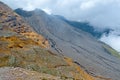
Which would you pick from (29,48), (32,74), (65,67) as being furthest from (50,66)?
(32,74)

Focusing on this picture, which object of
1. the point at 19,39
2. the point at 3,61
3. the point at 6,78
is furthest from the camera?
the point at 19,39

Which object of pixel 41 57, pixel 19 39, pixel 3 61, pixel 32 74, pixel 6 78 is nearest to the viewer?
pixel 6 78

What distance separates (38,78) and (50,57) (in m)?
15.4

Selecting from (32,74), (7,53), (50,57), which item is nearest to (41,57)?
(50,57)

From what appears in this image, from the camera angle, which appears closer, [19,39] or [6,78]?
[6,78]

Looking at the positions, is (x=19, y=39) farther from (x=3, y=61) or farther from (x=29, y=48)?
(x=3, y=61)

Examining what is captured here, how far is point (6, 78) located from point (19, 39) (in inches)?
1113

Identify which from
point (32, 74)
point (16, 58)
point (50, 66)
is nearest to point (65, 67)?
point (50, 66)

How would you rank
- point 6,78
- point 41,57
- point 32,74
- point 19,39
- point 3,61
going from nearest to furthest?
point 6,78 → point 32,74 → point 3,61 → point 41,57 → point 19,39

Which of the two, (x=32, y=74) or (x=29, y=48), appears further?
(x=29, y=48)

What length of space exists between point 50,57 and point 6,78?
1703 cm

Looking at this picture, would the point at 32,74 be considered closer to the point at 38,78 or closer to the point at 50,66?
the point at 38,78

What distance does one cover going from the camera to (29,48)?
49844 millimetres

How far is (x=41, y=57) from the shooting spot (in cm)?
4731
